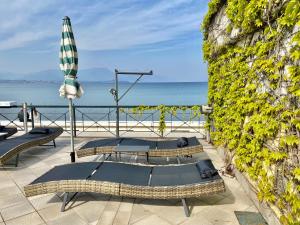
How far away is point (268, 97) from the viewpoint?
123 inches

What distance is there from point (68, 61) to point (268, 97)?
11.8 feet

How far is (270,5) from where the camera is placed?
2.90 m

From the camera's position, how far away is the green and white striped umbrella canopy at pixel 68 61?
4.59m

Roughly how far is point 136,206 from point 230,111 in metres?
2.55

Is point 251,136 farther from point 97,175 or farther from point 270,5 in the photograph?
point 97,175

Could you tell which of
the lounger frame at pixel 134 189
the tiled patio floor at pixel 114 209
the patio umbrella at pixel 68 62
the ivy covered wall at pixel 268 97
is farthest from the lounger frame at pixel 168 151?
the lounger frame at pixel 134 189

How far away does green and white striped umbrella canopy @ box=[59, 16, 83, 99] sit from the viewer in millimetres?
4590

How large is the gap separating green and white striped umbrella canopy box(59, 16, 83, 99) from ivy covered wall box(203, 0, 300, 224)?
298cm

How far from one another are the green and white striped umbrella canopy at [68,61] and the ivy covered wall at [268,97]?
2.98 meters

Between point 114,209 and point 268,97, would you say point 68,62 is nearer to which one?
point 114,209

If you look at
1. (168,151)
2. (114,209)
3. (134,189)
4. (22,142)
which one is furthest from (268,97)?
(22,142)

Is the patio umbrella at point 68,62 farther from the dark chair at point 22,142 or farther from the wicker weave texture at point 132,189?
the wicker weave texture at point 132,189

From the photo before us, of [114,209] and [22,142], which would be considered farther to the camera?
[22,142]

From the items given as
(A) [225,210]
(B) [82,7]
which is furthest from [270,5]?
(B) [82,7]
